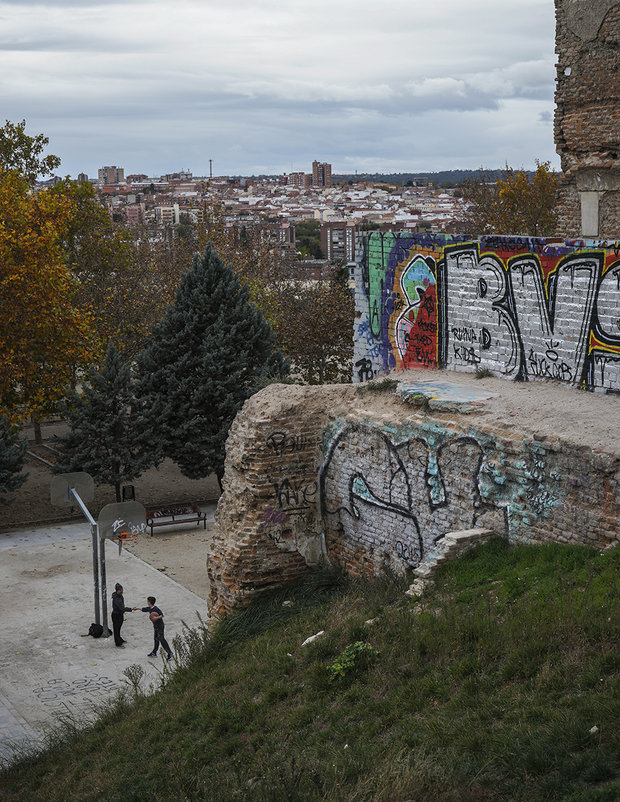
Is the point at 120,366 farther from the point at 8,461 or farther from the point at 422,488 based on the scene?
the point at 422,488

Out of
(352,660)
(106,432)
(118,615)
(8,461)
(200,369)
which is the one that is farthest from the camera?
(200,369)

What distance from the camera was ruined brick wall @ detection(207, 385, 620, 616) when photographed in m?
10.5

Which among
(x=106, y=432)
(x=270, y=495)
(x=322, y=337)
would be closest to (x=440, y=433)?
(x=270, y=495)

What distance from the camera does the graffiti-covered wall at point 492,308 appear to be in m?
→ 11.8

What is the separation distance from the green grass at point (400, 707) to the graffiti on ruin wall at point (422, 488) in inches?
23.3

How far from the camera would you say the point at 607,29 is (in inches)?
656

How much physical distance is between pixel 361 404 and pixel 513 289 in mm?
2565

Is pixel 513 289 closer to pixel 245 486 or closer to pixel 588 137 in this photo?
pixel 245 486

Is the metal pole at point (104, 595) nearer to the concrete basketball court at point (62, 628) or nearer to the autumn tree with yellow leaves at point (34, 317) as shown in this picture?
the concrete basketball court at point (62, 628)

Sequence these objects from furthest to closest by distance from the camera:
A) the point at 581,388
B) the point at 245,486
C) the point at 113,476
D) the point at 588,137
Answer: the point at 113,476 < the point at 588,137 < the point at 245,486 < the point at 581,388

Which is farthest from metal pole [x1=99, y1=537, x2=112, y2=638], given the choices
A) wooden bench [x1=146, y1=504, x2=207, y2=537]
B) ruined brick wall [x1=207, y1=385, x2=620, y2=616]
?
wooden bench [x1=146, y1=504, x2=207, y2=537]

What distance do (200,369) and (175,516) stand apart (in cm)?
331

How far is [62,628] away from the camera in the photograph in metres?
15.6

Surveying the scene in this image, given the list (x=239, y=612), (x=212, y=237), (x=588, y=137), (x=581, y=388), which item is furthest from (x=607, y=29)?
(x=212, y=237)
